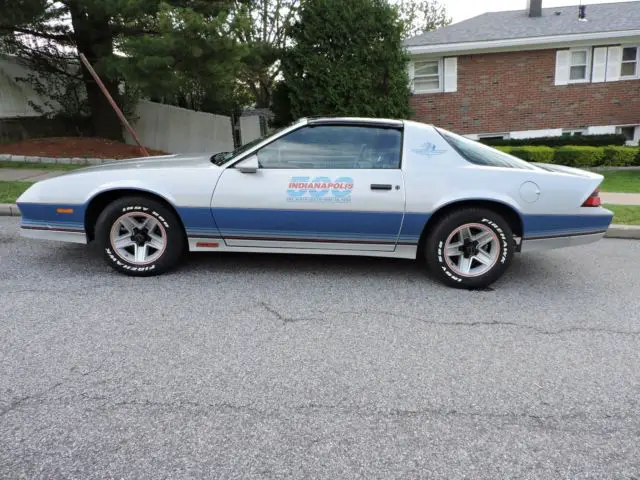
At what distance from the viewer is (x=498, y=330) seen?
3.62 m

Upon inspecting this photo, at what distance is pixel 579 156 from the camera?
1206cm

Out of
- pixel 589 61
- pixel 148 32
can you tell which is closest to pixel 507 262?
pixel 148 32

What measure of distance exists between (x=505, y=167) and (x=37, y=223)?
437 cm

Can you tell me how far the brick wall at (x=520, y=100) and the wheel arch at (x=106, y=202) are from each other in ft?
41.5

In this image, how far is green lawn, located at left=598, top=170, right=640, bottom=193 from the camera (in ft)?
31.0

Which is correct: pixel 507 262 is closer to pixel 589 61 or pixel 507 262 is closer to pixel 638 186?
pixel 638 186

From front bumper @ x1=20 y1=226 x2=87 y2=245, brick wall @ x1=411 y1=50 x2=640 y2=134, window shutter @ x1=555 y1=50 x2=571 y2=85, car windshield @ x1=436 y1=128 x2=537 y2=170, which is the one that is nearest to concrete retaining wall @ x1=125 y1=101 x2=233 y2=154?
brick wall @ x1=411 y1=50 x2=640 y2=134

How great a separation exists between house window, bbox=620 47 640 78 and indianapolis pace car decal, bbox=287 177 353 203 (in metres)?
15.5

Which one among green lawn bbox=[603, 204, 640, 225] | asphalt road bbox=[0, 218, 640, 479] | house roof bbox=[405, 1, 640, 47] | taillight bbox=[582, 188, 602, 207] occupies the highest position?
house roof bbox=[405, 1, 640, 47]

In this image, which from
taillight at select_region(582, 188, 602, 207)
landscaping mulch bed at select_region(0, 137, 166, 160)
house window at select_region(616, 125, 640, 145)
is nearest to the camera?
taillight at select_region(582, 188, 602, 207)

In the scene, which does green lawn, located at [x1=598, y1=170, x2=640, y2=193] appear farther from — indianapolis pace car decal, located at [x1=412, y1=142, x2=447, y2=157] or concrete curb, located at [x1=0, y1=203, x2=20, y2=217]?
concrete curb, located at [x1=0, y1=203, x2=20, y2=217]

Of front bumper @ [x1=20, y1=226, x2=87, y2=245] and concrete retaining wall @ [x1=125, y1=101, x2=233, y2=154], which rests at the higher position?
concrete retaining wall @ [x1=125, y1=101, x2=233, y2=154]

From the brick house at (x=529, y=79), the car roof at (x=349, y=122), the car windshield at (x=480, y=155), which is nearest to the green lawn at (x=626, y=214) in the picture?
the car windshield at (x=480, y=155)

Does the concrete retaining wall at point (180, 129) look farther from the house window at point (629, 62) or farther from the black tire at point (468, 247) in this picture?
the house window at point (629, 62)
